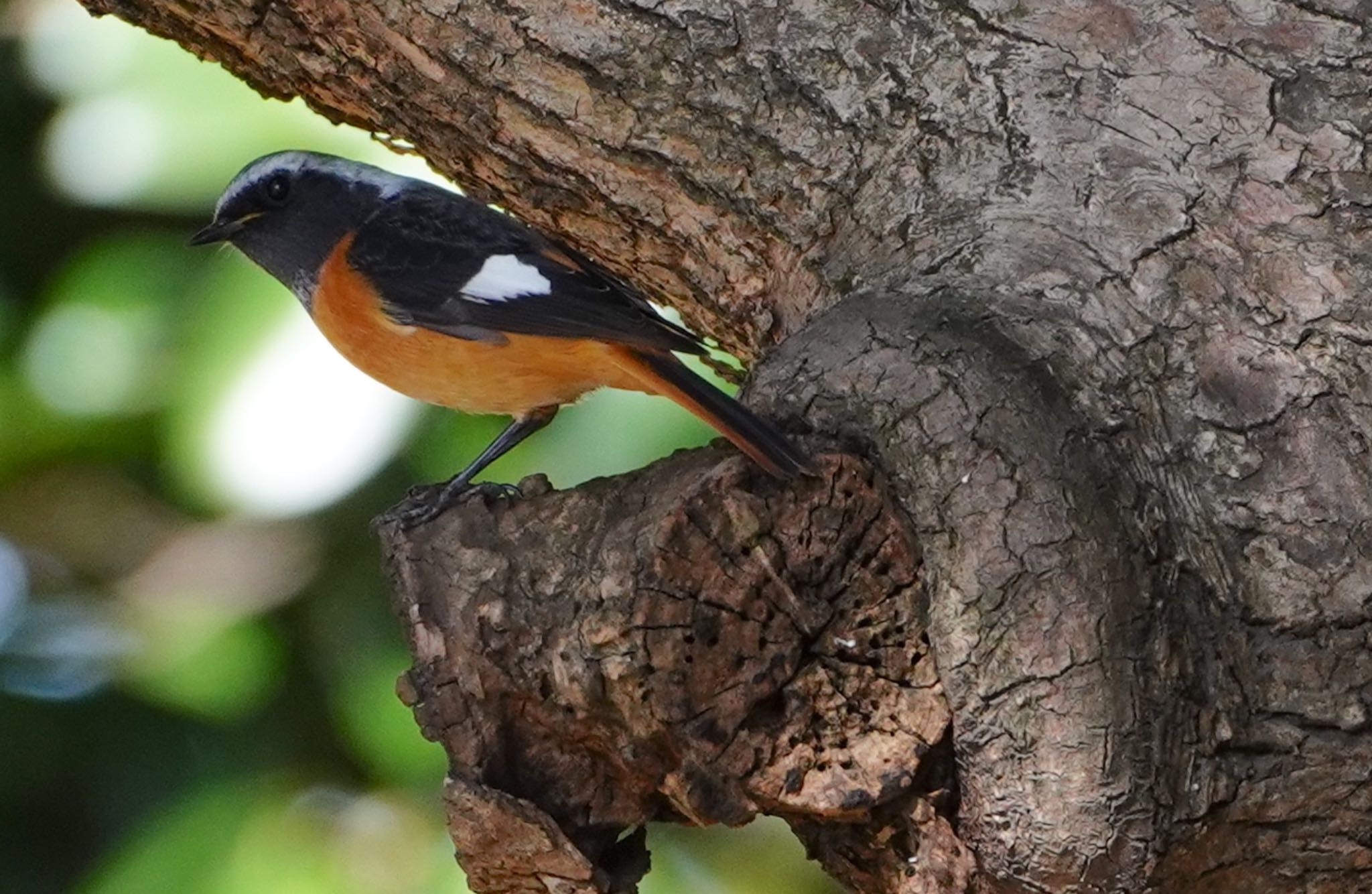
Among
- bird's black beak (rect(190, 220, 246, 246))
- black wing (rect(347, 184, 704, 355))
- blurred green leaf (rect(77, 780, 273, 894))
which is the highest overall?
black wing (rect(347, 184, 704, 355))

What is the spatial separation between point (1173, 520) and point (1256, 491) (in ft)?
0.39

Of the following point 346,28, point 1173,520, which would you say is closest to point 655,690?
point 1173,520

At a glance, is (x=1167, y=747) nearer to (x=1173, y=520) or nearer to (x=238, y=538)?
(x=1173, y=520)

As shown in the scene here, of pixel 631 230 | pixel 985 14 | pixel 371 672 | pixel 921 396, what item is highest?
pixel 985 14

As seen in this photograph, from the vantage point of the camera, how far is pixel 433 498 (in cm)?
273

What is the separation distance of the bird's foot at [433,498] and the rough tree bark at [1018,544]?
0.16 ft

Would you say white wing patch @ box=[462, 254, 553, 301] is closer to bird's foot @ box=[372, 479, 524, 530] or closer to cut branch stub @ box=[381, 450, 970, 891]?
bird's foot @ box=[372, 479, 524, 530]

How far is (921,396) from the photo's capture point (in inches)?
70.6

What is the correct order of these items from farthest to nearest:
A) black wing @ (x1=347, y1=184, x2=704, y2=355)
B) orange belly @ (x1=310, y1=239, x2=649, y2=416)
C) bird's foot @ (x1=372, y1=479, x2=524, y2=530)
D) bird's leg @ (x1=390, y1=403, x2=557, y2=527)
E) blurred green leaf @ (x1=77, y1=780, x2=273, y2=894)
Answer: blurred green leaf @ (x1=77, y1=780, x2=273, y2=894) → orange belly @ (x1=310, y1=239, x2=649, y2=416) → black wing @ (x1=347, y1=184, x2=704, y2=355) → bird's leg @ (x1=390, y1=403, x2=557, y2=527) → bird's foot @ (x1=372, y1=479, x2=524, y2=530)

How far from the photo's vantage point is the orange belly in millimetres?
2715

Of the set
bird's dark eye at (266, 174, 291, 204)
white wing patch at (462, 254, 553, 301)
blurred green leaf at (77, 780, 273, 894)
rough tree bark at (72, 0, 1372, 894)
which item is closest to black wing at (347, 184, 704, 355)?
white wing patch at (462, 254, 553, 301)

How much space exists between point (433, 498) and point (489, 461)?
1.04 feet

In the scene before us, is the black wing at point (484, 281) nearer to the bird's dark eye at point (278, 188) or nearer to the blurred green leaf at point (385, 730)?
the bird's dark eye at point (278, 188)

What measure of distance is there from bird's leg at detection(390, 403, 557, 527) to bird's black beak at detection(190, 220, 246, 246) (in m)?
0.69
